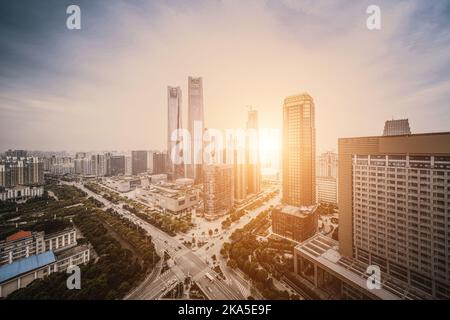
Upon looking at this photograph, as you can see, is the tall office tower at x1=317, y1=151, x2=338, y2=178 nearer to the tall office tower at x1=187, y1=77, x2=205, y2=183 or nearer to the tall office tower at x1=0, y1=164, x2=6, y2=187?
the tall office tower at x1=187, y1=77, x2=205, y2=183

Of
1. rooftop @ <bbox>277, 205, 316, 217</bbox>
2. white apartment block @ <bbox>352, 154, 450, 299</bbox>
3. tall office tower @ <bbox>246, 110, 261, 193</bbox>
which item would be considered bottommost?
rooftop @ <bbox>277, 205, 316, 217</bbox>

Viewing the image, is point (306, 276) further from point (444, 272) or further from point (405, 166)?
point (405, 166)

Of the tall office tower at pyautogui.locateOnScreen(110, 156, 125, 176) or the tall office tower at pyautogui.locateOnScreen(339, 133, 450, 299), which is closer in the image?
the tall office tower at pyautogui.locateOnScreen(339, 133, 450, 299)

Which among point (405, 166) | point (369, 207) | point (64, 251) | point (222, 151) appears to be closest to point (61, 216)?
point (64, 251)

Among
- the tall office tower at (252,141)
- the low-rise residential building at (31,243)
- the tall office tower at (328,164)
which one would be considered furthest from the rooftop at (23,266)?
the tall office tower at (328,164)

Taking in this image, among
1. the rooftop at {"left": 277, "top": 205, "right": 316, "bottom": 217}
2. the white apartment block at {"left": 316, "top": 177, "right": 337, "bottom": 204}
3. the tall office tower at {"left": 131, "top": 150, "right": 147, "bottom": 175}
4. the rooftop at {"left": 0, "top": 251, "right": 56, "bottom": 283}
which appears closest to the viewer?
the rooftop at {"left": 0, "top": 251, "right": 56, "bottom": 283}

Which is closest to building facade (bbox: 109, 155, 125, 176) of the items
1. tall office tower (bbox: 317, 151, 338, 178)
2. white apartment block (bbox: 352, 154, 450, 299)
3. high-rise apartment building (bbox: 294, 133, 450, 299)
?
tall office tower (bbox: 317, 151, 338, 178)
